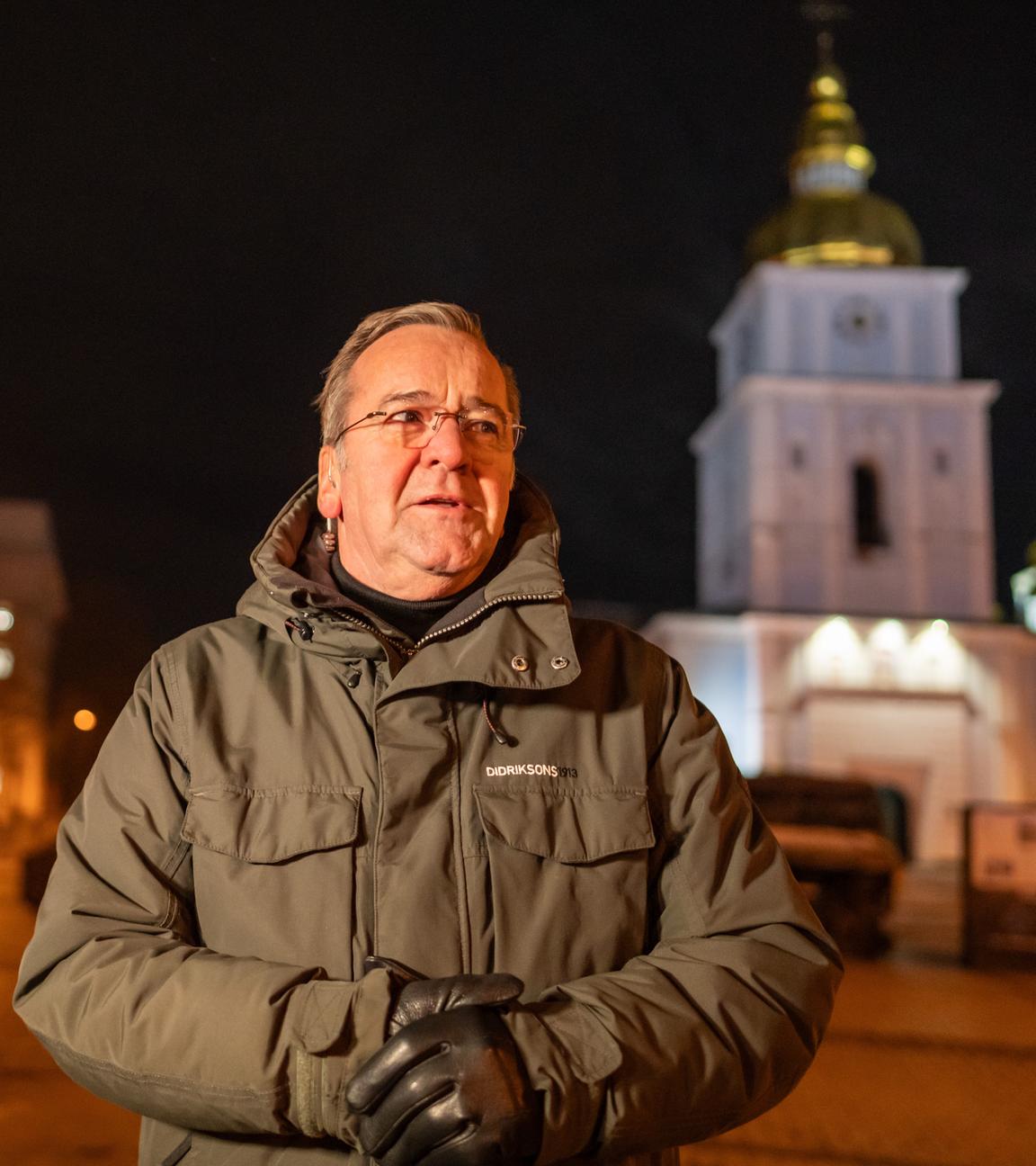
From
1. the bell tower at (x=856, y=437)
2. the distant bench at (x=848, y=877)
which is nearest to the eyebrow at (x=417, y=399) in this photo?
the distant bench at (x=848, y=877)

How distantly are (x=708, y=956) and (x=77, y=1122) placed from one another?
4552 mm

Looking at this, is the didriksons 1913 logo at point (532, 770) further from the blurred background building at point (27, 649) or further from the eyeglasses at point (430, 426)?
the blurred background building at point (27, 649)

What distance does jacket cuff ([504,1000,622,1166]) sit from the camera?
1.92 meters

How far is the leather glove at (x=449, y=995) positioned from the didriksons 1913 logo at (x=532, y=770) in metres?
0.45

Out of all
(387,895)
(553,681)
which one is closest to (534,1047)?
(387,895)

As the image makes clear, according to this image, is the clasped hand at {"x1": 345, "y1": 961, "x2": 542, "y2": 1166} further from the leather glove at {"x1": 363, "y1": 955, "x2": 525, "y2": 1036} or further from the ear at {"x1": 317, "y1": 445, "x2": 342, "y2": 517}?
the ear at {"x1": 317, "y1": 445, "x2": 342, "y2": 517}

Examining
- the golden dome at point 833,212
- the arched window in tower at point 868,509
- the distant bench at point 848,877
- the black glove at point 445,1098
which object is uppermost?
the golden dome at point 833,212

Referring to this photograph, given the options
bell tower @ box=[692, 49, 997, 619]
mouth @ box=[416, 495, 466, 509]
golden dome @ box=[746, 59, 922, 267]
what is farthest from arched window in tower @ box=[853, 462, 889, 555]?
mouth @ box=[416, 495, 466, 509]

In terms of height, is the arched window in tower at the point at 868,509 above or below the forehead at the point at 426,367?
above

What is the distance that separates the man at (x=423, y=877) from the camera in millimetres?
1957

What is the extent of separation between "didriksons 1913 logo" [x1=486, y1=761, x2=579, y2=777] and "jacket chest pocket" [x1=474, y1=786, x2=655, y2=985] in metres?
0.03

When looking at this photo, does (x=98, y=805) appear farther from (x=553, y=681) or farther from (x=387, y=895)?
(x=553, y=681)

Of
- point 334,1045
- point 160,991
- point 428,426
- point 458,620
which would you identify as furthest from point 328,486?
point 334,1045

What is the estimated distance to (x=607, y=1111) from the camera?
2.01 metres
